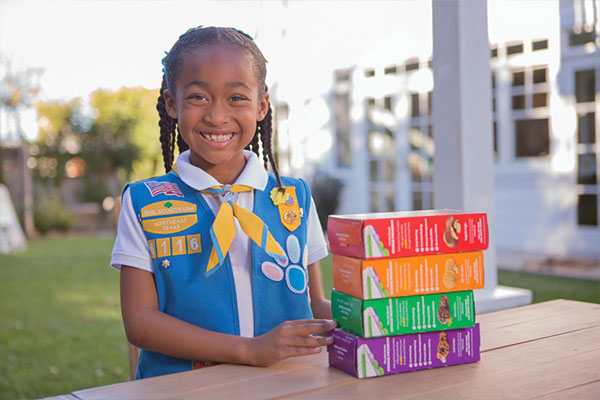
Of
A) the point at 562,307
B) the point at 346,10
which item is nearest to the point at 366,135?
the point at 346,10

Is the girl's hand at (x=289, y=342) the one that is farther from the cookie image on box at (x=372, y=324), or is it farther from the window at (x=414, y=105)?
the window at (x=414, y=105)

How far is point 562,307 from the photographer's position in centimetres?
162

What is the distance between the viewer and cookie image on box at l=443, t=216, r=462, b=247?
1.12 m

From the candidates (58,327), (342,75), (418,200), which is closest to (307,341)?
(58,327)

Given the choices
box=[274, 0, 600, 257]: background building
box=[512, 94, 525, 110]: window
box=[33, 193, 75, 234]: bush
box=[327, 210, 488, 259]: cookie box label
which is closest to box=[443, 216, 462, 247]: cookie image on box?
box=[327, 210, 488, 259]: cookie box label

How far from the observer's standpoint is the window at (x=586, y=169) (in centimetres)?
665

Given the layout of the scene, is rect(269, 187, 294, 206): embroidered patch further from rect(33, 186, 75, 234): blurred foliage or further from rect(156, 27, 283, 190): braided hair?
rect(33, 186, 75, 234): blurred foliage

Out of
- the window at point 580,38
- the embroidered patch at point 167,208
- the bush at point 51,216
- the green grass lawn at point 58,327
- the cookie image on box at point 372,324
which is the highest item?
the window at point 580,38

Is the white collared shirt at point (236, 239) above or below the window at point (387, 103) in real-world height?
below

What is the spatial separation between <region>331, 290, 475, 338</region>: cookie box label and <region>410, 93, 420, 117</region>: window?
7.56m

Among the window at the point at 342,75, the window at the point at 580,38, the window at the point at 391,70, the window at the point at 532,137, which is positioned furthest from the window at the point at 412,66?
the window at the point at 580,38

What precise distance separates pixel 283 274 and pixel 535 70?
21.4ft

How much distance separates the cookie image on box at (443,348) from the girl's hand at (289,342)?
19 cm

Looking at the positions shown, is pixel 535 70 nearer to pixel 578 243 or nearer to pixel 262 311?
pixel 578 243
